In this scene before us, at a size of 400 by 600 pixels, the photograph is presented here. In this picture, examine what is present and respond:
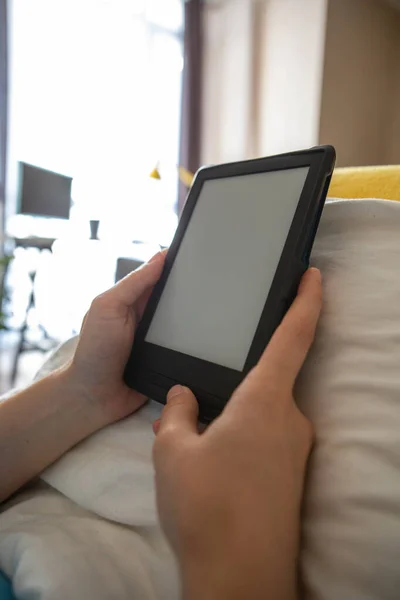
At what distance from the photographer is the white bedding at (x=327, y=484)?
0.97ft

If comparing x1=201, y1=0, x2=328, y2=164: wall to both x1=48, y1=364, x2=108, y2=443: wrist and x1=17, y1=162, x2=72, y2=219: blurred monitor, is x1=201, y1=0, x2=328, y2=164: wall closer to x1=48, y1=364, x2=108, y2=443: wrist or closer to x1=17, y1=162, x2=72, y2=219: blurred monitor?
x1=17, y1=162, x2=72, y2=219: blurred monitor

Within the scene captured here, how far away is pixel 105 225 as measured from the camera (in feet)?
9.13

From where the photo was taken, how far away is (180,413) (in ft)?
1.20

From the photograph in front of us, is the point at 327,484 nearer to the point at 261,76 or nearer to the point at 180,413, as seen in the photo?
the point at 180,413

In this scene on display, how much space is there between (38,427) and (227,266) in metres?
0.26

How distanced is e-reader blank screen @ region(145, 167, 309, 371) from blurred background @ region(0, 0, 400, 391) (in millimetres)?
1896

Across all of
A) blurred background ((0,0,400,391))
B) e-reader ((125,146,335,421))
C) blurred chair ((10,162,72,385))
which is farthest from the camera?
blurred background ((0,0,400,391))

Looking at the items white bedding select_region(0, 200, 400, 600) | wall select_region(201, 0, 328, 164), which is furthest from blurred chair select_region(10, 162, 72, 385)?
white bedding select_region(0, 200, 400, 600)

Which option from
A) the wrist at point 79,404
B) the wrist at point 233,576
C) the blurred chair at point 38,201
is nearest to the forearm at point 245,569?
the wrist at point 233,576

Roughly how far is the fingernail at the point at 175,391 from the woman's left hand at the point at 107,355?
11 centimetres

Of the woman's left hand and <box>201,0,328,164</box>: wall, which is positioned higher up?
<box>201,0,328,164</box>: wall

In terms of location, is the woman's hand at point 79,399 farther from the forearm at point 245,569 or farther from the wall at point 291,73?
the wall at point 291,73

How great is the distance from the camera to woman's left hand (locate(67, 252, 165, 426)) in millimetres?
497

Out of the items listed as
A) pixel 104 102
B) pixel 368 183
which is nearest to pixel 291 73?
pixel 104 102
